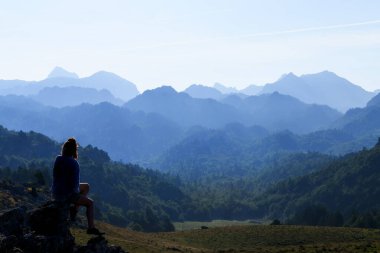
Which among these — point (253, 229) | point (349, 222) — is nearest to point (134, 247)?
point (253, 229)

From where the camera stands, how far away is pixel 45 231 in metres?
17.4

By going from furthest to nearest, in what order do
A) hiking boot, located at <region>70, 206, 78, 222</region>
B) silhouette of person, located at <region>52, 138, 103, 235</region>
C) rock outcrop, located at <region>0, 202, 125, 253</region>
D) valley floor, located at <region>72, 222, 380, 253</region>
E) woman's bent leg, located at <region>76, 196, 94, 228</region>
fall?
valley floor, located at <region>72, 222, 380, 253</region> < hiking boot, located at <region>70, 206, 78, 222</region> < woman's bent leg, located at <region>76, 196, 94, 228</region> < silhouette of person, located at <region>52, 138, 103, 235</region> < rock outcrop, located at <region>0, 202, 125, 253</region>

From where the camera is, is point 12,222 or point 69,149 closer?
point 69,149

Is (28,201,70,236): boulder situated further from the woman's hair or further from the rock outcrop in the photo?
the woman's hair

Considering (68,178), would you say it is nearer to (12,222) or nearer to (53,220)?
(53,220)

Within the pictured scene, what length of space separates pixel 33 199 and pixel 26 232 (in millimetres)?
59827

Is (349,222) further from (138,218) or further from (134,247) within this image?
(134,247)

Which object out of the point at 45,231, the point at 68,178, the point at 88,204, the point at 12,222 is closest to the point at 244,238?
the point at 88,204

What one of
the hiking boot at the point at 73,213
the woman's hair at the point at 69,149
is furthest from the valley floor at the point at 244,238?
the woman's hair at the point at 69,149

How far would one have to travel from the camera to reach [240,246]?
70.6 meters

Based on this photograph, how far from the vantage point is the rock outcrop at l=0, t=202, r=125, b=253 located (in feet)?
54.2

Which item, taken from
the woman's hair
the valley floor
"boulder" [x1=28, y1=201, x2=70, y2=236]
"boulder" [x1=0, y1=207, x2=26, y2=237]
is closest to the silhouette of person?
the woman's hair

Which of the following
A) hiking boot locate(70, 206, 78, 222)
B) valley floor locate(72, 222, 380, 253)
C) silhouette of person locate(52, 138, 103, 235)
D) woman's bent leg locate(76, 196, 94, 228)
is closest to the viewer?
silhouette of person locate(52, 138, 103, 235)

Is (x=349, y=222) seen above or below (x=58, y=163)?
below
